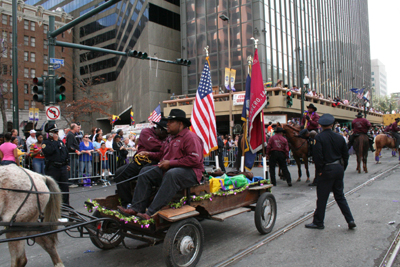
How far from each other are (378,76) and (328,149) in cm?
17911

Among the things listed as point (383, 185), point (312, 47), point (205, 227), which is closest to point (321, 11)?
point (312, 47)

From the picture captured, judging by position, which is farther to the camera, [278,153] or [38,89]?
[278,153]

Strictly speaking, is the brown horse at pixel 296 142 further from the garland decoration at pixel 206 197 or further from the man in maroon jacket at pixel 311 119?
the garland decoration at pixel 206 197

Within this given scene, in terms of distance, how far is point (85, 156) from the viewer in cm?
1102

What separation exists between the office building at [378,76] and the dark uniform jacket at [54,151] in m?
170

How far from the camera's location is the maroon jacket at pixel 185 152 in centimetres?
420

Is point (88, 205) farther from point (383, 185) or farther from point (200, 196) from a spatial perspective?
point (383, 185)

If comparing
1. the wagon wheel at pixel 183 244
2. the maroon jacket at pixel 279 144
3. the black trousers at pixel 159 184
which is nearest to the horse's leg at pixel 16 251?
the black trousers at pixel 159 184

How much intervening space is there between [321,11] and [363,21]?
33.6 meters

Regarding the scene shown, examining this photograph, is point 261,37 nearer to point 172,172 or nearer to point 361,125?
point 361,125

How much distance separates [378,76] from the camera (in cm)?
15538

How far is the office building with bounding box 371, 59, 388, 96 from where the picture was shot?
154 meters

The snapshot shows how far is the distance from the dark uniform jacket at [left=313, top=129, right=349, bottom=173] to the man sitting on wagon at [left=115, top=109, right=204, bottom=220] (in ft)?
8.41

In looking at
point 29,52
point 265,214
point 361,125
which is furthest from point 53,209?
point 29,52
